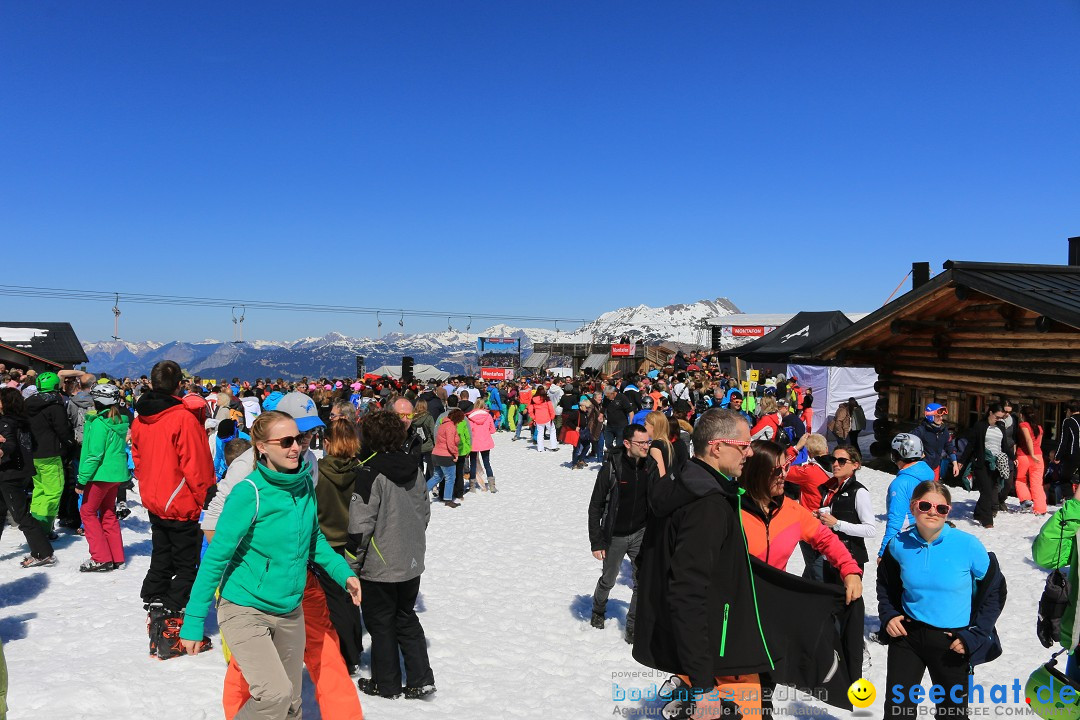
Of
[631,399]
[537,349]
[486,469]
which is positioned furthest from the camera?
[537,349]

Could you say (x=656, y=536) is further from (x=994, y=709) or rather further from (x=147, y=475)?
(x=147, y=475)

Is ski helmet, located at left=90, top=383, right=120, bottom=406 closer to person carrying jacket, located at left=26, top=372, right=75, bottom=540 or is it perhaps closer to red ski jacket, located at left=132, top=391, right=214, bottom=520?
person carrying jacket, located at left=26, top=372, right=75, bottom=540

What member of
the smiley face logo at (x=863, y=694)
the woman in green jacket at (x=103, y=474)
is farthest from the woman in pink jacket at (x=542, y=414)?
the smiley face logo at (x=863, y=694)

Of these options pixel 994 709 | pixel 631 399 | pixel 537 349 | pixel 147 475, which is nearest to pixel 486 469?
pixel 631 399

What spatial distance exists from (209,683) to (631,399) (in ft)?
35.6

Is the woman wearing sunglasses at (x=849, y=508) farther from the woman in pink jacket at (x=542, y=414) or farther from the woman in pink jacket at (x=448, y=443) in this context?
the woman in pink jacket at (x=542, y=414)

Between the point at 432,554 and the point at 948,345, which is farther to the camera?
the point at 948,345

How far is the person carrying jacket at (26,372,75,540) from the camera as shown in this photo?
736 cm

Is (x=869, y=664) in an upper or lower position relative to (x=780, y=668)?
lower

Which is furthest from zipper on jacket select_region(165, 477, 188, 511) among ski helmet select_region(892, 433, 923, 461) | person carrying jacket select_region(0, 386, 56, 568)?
ski helmet select_region(892, 433, 923, 461)

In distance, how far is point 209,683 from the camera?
4723mm

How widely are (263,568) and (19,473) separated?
571 centimetres

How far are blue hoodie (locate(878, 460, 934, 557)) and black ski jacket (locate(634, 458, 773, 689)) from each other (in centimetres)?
255

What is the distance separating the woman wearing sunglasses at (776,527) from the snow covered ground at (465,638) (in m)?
1.68
